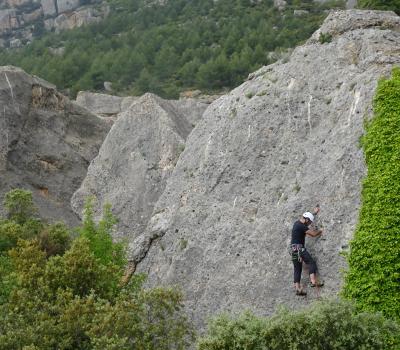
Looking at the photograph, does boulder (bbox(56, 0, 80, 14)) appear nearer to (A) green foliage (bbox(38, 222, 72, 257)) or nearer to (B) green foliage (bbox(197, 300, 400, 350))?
(A) green foliage (bbox(38, 222, 72, 257))

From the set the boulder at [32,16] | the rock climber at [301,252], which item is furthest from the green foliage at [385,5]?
the boulder at [32,16]

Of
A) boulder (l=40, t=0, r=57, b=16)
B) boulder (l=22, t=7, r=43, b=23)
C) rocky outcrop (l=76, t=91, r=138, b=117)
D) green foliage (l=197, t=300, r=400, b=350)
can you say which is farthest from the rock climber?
boulder (l=22, t=7, r=43, b=23)

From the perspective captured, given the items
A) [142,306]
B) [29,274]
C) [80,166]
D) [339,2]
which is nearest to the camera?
[142,306]

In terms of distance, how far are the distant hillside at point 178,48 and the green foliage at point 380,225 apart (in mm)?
58597

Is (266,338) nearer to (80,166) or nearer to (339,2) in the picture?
(80,166)

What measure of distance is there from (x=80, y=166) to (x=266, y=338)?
28492 millimetres

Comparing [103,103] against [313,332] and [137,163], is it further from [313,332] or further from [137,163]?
[313,332]

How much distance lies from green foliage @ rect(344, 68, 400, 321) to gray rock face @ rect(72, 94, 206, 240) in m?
12.3

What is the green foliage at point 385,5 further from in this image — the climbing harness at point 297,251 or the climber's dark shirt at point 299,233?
the climbing harness at point 297,251

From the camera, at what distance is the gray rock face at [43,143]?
36.8 meters

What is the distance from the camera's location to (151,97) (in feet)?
105

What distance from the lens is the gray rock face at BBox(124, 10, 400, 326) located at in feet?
Answer: 59.6

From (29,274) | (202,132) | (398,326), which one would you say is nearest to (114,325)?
(29,274)

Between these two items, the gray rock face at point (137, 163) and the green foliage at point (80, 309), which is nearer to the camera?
the green foliage at point (80, 309)
